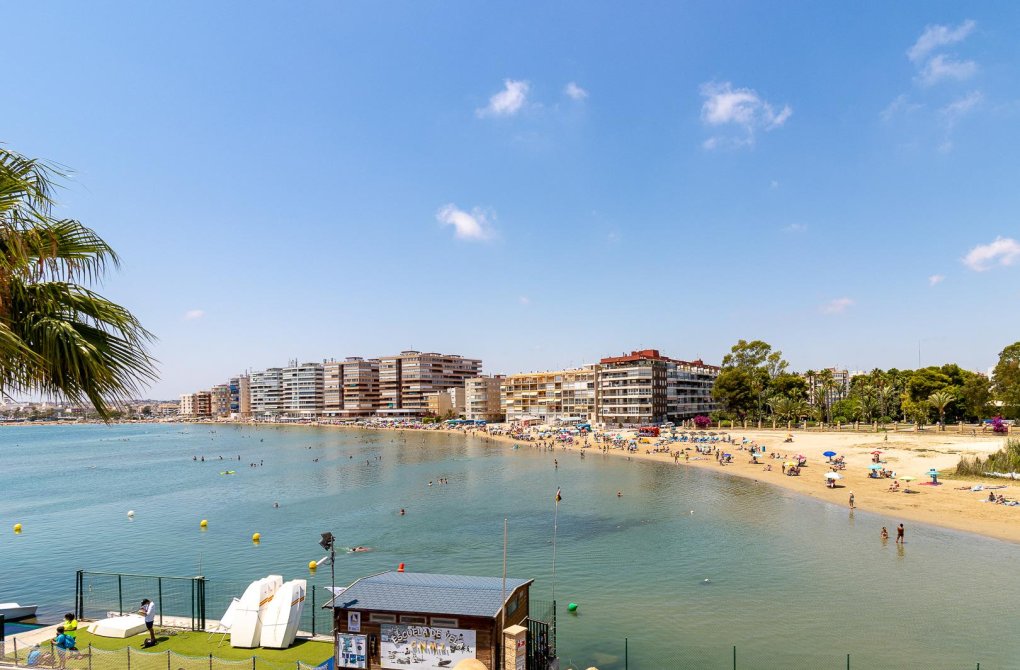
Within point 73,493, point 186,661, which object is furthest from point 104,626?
point 73,493

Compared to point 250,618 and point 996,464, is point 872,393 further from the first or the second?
point 250,618

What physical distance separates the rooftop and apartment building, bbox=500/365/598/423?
4897 inches

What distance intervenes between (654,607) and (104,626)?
21.8 m

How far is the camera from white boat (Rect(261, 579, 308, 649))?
A: 67.2 feet

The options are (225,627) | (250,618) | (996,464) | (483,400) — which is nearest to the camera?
(250,618)

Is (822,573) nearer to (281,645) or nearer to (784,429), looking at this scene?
(281,645)

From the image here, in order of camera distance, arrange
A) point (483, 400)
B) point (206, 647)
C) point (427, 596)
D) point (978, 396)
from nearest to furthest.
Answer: point (427, 596)
point (206, 647)
point (978, 396)
point (483, 400)

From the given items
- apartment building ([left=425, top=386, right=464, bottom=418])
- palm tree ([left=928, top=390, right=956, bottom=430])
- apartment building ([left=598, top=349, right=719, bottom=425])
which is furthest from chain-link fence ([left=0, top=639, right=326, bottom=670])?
apartment building ([left=425, top=386, right=464, bottom=418])

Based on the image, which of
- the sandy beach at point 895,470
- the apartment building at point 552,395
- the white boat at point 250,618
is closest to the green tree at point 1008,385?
the sandy beach at point 895,470

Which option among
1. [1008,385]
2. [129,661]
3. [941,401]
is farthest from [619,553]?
[1008,385]

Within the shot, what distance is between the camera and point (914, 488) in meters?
50.9

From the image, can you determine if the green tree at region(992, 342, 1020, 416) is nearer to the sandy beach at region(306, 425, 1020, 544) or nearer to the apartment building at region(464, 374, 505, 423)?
the sandy beach at region(306, 425, 1020, 544)

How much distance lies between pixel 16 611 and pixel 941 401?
109372 millimetres

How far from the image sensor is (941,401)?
91562 millimetres
